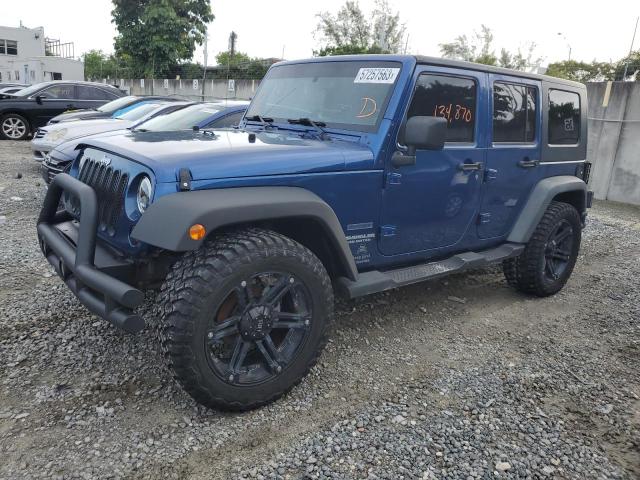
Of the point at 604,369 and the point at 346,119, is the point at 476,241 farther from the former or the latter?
the point at 346,119

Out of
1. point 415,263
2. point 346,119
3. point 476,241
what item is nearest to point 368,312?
point 415,263

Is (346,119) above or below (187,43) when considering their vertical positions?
below

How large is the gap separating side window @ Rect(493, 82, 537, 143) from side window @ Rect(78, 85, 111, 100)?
37.3ft

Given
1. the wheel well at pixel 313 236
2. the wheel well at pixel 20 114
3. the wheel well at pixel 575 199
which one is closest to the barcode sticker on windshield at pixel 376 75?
the wheel well at pixel 313 236

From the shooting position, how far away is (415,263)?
3617 millimetres

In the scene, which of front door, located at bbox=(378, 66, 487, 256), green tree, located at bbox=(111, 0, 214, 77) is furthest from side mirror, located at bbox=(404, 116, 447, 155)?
green tree, located at bbox=(111, 0, 214, 77)

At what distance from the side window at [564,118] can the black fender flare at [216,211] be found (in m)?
2.69

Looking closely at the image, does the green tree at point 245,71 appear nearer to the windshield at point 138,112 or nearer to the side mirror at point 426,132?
the windshield at point 138,112

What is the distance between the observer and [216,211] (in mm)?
2338

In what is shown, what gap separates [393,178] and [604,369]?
189cm

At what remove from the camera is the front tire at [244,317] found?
2361mm

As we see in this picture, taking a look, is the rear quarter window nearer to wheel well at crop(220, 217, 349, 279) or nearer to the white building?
wheel well at crop(220, 217, 349, 279)

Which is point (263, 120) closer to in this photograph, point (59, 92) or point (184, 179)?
point (184, 179)

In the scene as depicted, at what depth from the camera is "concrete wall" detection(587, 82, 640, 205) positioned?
9211 mm
